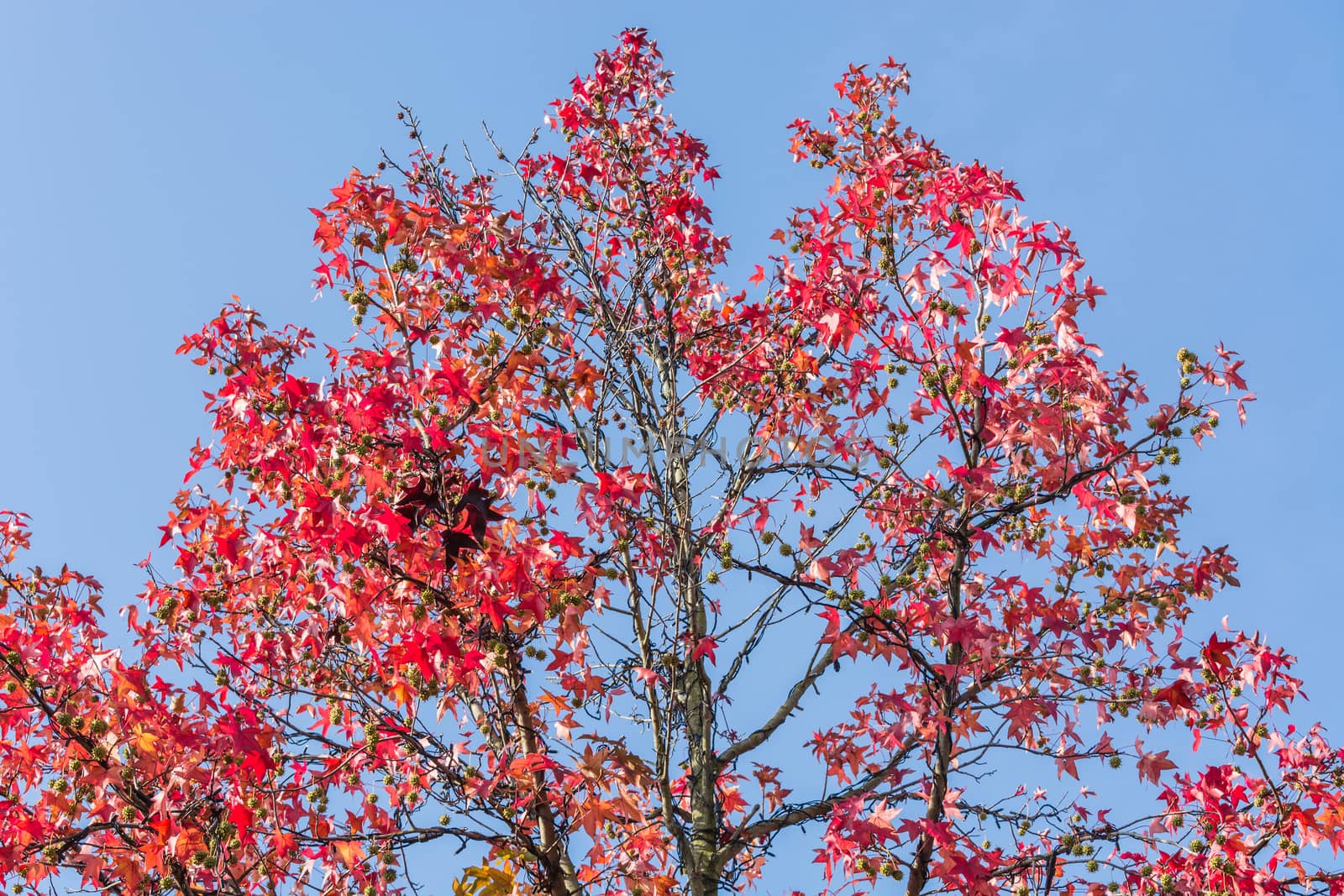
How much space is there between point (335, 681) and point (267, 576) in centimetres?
79

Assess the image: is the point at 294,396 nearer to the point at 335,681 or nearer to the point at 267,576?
the point at 267,576

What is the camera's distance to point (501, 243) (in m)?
6.65

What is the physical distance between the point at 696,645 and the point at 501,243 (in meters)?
2.74

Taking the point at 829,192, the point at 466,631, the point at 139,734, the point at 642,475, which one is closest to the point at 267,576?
the point at 139,734

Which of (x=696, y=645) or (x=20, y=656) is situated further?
(x=696, y=645)

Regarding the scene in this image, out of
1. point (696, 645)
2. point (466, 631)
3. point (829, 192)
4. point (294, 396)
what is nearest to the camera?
point (466, 631)

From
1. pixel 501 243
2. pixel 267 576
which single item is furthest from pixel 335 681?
pixel 501 243

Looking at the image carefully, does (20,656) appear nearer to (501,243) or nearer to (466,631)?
(466,631)

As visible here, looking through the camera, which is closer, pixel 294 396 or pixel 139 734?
pixel 139 734

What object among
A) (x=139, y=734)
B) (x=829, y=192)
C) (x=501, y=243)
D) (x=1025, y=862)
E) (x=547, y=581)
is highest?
(x=829, y=192)

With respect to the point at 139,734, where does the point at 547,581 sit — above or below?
above

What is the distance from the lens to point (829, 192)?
8.55 metres

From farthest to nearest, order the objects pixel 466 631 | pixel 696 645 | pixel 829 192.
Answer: pixel 829 192
pixel 696 645
pixel 466 631

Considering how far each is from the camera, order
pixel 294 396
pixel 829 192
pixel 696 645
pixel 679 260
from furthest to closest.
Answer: pixel 679 260 < pixel 829 192 < pixel 696 645 < pixel 294 396
